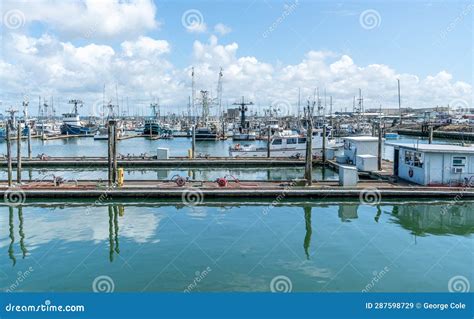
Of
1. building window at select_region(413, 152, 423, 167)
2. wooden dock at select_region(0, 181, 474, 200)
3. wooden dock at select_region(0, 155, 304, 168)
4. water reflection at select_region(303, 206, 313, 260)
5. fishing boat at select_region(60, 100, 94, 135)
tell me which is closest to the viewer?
water reflection at select_region(303, 206, 313, 260)

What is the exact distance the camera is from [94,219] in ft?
72.0

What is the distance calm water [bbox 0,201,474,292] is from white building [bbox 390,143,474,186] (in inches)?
72.8

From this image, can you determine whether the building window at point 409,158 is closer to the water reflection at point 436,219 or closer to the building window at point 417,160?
the building window at point 417,160

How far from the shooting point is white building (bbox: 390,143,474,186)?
24969mm

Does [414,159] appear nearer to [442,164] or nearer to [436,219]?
[442,164]

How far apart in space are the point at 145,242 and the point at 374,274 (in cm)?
855

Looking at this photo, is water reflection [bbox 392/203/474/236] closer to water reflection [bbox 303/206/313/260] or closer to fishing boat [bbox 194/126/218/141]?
water reflection [bbox 303/206/313/260]

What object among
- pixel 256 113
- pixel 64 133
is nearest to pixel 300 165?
pixel 64 133

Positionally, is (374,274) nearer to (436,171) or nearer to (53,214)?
(436,171)

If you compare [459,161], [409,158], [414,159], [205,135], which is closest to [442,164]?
[459,161]

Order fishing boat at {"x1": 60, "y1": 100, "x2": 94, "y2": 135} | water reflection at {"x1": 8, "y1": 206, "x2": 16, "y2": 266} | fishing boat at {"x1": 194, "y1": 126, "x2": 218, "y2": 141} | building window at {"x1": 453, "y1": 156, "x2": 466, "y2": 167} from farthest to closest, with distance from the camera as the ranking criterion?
1. fishing boat at {"x1": 60, "y1": 100, "x2": 94, "y2": 135}
2. fishing boat at {"x1": 194, "y1": 126, "x2": 218, "y2": 141}
3. building window at {"x1": 453, "y1": 156, "x2": 466, "y2": 167}
4. water reflection at {"x1": 8, "y1": 206, "x2": 16, "y2": 266}

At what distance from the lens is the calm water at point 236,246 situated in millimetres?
14086

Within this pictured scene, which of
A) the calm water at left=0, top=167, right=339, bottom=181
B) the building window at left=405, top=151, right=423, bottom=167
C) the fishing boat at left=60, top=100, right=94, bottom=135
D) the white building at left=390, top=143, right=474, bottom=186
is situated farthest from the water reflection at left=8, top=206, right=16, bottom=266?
the fishing boat at left=60, top=100, right=94, bottom=135

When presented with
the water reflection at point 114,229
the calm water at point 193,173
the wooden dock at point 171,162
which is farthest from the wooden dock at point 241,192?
the wooden dock at point 171,162
